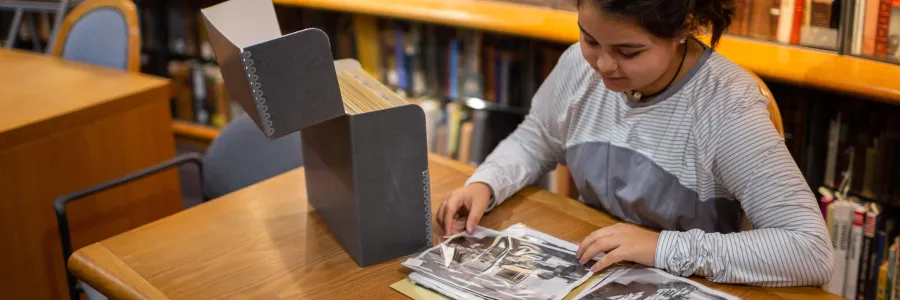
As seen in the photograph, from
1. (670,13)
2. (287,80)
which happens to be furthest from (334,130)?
(670,13)

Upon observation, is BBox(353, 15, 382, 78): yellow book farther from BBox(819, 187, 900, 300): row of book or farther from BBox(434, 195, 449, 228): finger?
BBox(434, 195, 449, 228): finger

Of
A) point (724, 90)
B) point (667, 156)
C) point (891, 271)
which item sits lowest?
point (891, 271)

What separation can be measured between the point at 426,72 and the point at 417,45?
0.10 meters

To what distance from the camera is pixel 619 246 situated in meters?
1.15

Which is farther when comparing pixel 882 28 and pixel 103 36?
pixel 103 36

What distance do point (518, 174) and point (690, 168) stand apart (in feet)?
0.95

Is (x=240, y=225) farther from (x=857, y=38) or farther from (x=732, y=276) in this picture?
(x=857, y=38)

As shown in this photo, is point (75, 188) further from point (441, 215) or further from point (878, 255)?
point (878, 255)

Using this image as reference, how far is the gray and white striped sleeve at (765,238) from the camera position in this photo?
3.63 feet

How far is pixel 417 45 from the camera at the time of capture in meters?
2.93

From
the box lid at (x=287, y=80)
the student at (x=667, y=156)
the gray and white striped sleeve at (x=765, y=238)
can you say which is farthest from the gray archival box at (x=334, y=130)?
the gray and white striped sleeve at (x=765, y=238)

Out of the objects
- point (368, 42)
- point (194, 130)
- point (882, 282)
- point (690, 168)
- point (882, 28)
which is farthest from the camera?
point (194, 130)

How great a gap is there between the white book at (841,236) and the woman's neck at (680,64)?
2.73 feet

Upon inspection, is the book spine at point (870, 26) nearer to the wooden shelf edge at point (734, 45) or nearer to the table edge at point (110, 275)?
the wooden shelf edge at point (734, 45)
